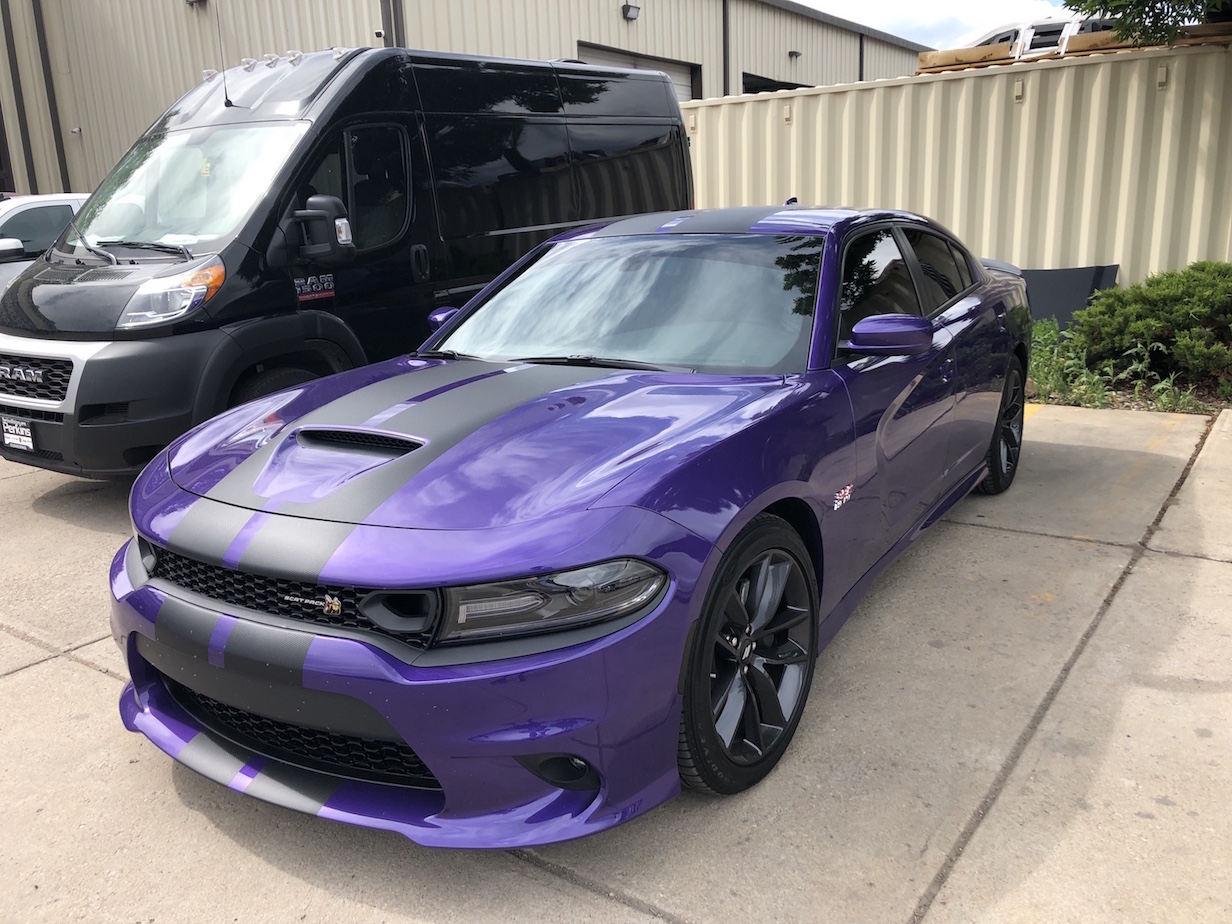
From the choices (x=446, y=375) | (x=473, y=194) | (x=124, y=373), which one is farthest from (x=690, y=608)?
(x=473, y=194)

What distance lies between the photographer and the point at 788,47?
20.5m

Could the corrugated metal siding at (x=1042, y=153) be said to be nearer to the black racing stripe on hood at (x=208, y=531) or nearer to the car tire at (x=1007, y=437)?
the car tire at (x=1007, y=437)

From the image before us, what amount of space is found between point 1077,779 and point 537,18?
13867mm

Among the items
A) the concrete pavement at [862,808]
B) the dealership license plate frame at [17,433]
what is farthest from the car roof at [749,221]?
the dealership license plate frame at [17,433]

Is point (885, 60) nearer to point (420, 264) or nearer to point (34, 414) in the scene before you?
point (420, 264)

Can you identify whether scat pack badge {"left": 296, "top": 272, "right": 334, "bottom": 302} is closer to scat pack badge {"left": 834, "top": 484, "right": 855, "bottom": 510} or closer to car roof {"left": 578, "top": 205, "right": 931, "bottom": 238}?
car roof {"left": 578, "top": 205, "right": 931, "bottom": 238}

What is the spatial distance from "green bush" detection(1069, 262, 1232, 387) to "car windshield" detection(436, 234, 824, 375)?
4996 millimetres

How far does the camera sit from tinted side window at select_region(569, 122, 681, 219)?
23.5ft

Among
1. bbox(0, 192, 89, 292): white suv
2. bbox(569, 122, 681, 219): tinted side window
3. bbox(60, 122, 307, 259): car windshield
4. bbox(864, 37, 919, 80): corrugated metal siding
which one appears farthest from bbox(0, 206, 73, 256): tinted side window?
bbox(864, 37, 919, 80): corrugated metal siding

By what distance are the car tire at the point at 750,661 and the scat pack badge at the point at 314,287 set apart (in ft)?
11.7

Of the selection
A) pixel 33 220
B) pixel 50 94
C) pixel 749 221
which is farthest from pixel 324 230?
pixel 50 94

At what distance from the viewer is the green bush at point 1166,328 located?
714cm

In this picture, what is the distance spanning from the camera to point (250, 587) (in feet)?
7.77

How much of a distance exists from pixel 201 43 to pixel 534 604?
47.0 ft
